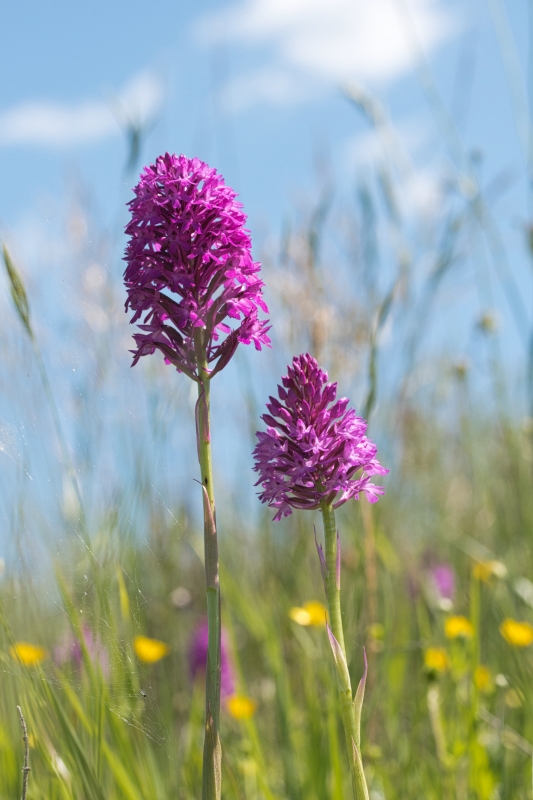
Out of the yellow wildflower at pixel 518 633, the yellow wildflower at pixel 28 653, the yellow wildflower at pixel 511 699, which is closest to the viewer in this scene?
the yellow wildflower at pixel 28 653

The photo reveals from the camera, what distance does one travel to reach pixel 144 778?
1930 millimetres

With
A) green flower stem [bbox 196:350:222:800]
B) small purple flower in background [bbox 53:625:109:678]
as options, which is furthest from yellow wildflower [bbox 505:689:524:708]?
green flower stem [bbox 196:350:222:800]

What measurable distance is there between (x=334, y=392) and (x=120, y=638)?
27.5 inches

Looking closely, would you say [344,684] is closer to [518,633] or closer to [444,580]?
[518,633]

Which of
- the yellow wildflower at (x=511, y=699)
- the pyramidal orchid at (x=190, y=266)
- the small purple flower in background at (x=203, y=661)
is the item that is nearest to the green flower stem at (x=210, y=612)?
the pyramidal orchid at (x=190, y=266)

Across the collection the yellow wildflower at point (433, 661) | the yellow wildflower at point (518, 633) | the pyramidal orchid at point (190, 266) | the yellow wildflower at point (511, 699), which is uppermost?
the pyramidal orchid at point (190, 266)

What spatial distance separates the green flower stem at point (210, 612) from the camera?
1233 millimetres

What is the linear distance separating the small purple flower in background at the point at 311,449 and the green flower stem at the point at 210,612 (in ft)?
0.38

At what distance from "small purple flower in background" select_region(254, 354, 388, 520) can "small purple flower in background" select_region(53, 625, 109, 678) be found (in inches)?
18.5

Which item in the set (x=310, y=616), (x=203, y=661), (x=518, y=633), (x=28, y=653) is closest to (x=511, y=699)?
(x=518, y=633)

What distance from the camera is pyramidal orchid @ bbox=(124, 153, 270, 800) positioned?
1.39 m

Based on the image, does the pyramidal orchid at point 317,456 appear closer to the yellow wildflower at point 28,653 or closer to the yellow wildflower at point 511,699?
the yellow wildflower at point 28,653

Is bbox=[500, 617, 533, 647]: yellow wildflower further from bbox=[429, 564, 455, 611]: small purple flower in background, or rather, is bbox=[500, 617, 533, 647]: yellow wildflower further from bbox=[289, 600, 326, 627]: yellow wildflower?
bbox=[429, 564, 455, 611]: small purple flower in background

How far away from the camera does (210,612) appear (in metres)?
1.30
